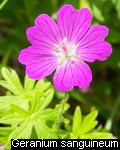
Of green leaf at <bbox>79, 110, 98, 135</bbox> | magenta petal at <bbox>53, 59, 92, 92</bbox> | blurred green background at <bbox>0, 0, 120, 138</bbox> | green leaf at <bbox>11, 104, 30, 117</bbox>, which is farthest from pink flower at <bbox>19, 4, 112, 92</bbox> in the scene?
blurred green background at <bbox>0, 0, 120, 138</bbox>

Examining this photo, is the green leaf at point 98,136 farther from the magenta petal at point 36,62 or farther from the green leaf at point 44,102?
the magenta petal at point 36,62

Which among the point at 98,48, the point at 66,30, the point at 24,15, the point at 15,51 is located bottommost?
the point at 98,48

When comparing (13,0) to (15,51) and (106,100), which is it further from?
(106,100)

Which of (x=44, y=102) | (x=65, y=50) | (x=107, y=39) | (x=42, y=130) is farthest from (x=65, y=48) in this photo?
(x=107, y=39)

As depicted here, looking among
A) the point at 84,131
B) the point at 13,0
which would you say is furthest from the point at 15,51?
the point at 84,131

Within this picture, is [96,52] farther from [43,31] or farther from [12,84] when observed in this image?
[12,84]

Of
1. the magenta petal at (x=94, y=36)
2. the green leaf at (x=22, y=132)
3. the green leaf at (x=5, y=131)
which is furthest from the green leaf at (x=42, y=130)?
the magenta petal at (x=94, y=36)
